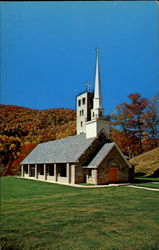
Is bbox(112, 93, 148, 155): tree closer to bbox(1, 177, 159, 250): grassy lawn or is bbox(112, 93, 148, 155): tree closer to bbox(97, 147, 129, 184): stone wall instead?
bbox(97, 147, 129, 184): stone wall

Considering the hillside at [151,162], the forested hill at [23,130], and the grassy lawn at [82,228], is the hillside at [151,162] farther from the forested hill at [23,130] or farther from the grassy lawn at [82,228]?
the forested hill at [23,130]

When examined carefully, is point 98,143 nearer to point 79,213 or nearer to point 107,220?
point 79,213

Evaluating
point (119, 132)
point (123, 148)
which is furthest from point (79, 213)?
point (123, 148)

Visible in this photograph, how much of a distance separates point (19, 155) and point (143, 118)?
2714 cm

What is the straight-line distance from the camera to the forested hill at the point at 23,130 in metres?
34.9

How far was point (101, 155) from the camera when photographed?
59.3ft

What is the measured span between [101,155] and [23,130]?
93.8ft

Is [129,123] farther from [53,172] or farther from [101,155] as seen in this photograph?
[53,172]

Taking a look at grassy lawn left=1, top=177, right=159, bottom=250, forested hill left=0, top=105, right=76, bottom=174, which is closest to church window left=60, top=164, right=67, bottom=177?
forested hill left=0, top=105, right=76, bottom=174

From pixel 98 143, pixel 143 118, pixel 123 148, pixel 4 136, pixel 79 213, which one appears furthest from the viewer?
pixel 4 136

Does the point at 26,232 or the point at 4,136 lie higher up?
the point at 4,136

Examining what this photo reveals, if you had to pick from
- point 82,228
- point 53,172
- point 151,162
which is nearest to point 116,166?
point 151,162

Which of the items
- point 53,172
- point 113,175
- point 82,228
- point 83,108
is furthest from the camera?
point 83,108

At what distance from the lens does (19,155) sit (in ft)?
116
